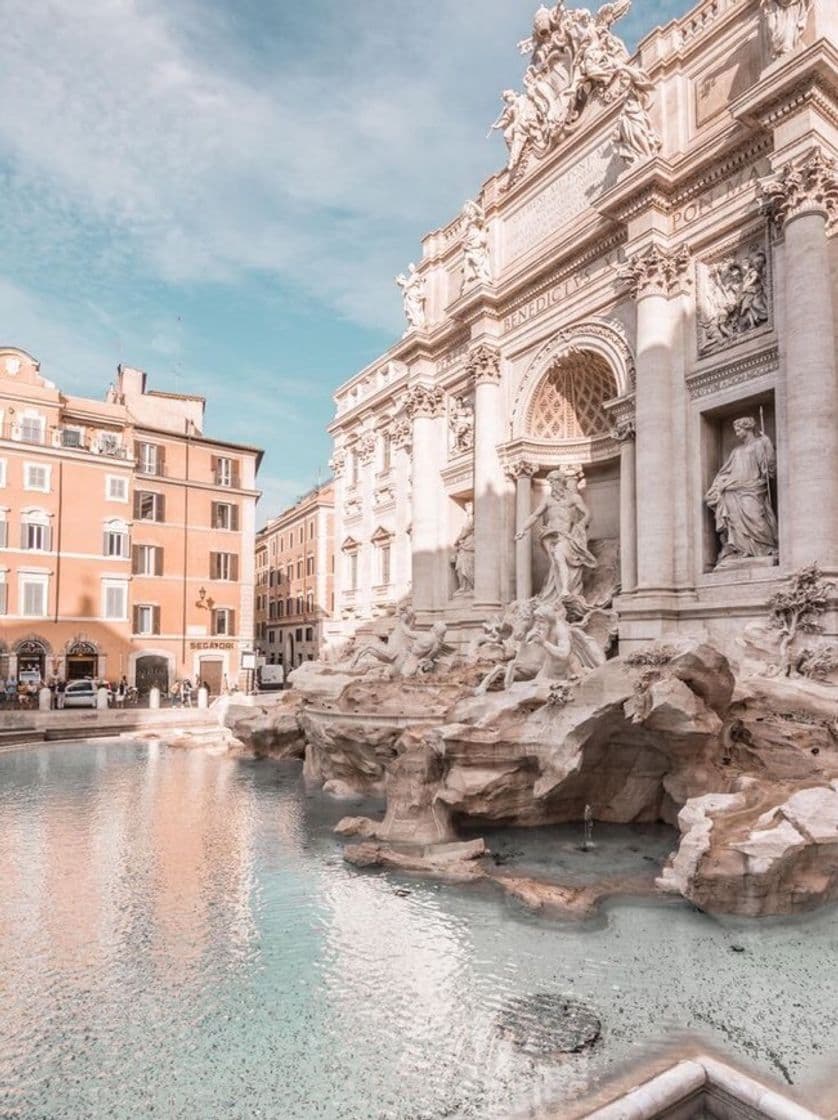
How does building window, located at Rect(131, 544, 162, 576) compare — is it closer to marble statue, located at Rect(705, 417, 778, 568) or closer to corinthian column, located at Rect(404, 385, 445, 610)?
Answer: corinthian column, located at Rect(404, 385, 445, 610)

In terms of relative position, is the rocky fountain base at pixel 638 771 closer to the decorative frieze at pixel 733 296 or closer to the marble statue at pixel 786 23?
the decorative frieze at pixel 733 296

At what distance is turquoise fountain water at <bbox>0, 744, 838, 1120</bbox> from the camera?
4.16 m

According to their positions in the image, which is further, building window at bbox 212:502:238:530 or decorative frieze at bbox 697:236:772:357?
building window at bbox 212:502:238:530

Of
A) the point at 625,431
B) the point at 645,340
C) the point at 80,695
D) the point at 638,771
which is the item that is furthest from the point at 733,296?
the point at 80,695

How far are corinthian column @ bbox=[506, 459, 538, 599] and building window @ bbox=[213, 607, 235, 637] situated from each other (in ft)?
55.6

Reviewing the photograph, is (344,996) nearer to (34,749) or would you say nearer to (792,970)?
(792,970)

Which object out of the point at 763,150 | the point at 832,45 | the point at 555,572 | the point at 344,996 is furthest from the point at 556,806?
the point at 832,45

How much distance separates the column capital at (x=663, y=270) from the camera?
13328 millimetres

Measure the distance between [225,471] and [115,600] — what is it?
24.8ft

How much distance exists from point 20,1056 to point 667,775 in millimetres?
7469

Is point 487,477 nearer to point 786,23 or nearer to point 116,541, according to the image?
point 786,23

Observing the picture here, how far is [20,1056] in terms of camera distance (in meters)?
4.48

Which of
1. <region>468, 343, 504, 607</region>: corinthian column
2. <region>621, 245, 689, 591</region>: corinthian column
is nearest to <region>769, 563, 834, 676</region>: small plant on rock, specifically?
<region>621, 245, 689, 591</region>: corinthian column

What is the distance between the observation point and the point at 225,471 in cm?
3145
